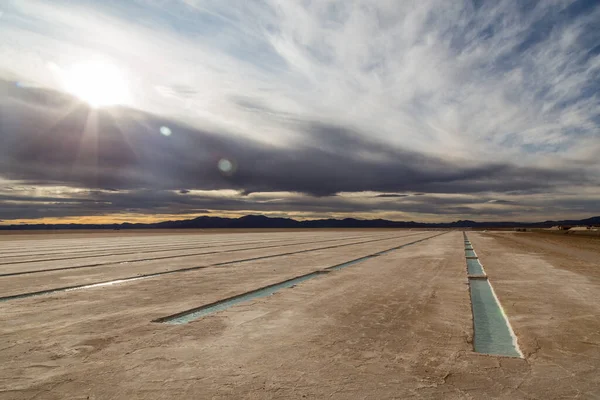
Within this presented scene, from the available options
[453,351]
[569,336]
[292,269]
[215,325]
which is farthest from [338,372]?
[292,269]

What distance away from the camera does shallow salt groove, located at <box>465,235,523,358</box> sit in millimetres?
6383

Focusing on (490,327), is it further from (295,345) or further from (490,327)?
(295,345)

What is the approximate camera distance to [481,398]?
443cm

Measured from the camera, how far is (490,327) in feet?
25.9

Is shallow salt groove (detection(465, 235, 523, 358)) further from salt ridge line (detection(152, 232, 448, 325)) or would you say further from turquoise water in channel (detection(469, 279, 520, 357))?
salt ridge line (detection(152, 232, 448, 325))

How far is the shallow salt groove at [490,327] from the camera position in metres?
6.38

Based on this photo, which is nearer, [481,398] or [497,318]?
[481,398]

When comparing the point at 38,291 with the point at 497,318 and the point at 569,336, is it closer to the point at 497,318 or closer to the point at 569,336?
the point at 497,318

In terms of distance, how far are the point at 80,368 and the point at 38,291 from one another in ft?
25.2

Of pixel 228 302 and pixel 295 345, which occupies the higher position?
pixel 295 345

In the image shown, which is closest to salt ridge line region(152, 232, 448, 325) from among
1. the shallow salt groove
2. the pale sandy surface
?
the pale sandy surface

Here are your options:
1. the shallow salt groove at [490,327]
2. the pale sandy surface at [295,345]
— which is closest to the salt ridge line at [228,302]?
the pale sandy surface at [295,345]

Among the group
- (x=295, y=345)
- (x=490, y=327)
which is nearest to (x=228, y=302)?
(x=295, y=345)

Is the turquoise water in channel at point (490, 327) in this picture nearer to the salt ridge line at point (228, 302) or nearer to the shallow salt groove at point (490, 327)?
the shallow salt groove at point (490, 327)
